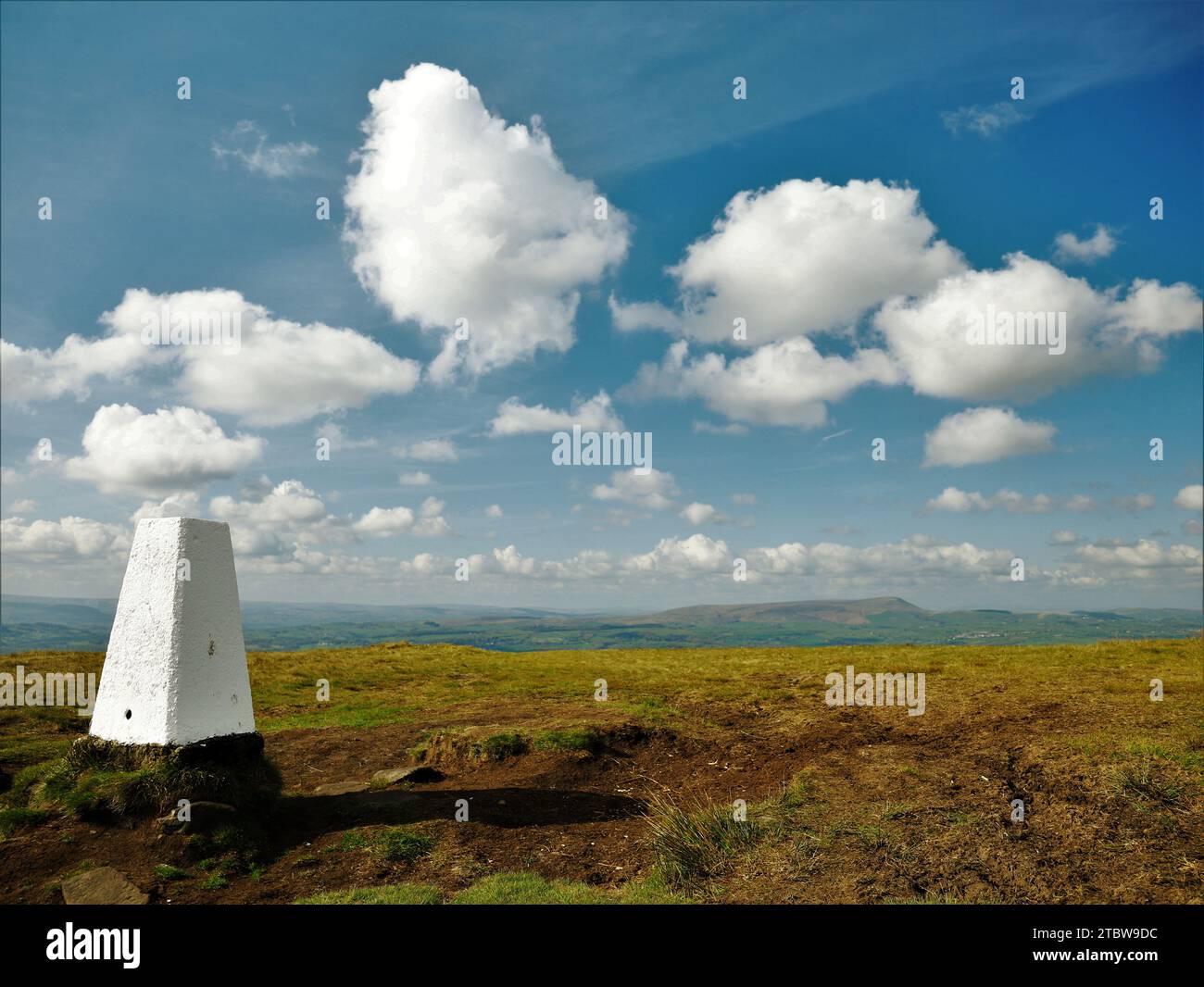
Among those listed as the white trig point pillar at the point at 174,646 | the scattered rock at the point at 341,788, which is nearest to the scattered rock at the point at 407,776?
the scattered rock at the point at 341,788

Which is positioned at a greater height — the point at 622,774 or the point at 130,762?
the point at 130,762

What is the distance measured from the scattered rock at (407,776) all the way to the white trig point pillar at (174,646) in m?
3.66

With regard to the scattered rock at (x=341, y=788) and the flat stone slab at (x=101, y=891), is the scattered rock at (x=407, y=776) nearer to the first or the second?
the scattered rock at (x=341, y=788)

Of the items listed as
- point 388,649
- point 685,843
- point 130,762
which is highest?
point 130,762

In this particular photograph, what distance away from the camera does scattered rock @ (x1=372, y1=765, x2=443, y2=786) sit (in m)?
15.0

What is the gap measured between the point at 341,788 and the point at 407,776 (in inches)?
54.3

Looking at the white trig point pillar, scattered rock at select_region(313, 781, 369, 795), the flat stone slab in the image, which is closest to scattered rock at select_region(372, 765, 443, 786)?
scattered rock at select_region(313, 781, 369, 795)

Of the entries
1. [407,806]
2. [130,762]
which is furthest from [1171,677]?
[130,762]

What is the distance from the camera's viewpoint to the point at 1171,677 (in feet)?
67.6

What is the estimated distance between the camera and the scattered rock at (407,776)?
49.1ft

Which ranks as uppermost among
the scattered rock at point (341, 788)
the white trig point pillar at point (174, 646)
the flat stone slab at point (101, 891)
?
the white trig point pillar at point (174, 646)

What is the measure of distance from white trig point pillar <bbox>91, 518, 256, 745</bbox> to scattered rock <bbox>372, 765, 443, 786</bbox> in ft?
12.0

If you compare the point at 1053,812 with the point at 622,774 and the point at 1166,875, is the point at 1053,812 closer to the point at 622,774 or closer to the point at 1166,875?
the point at 1166,875
